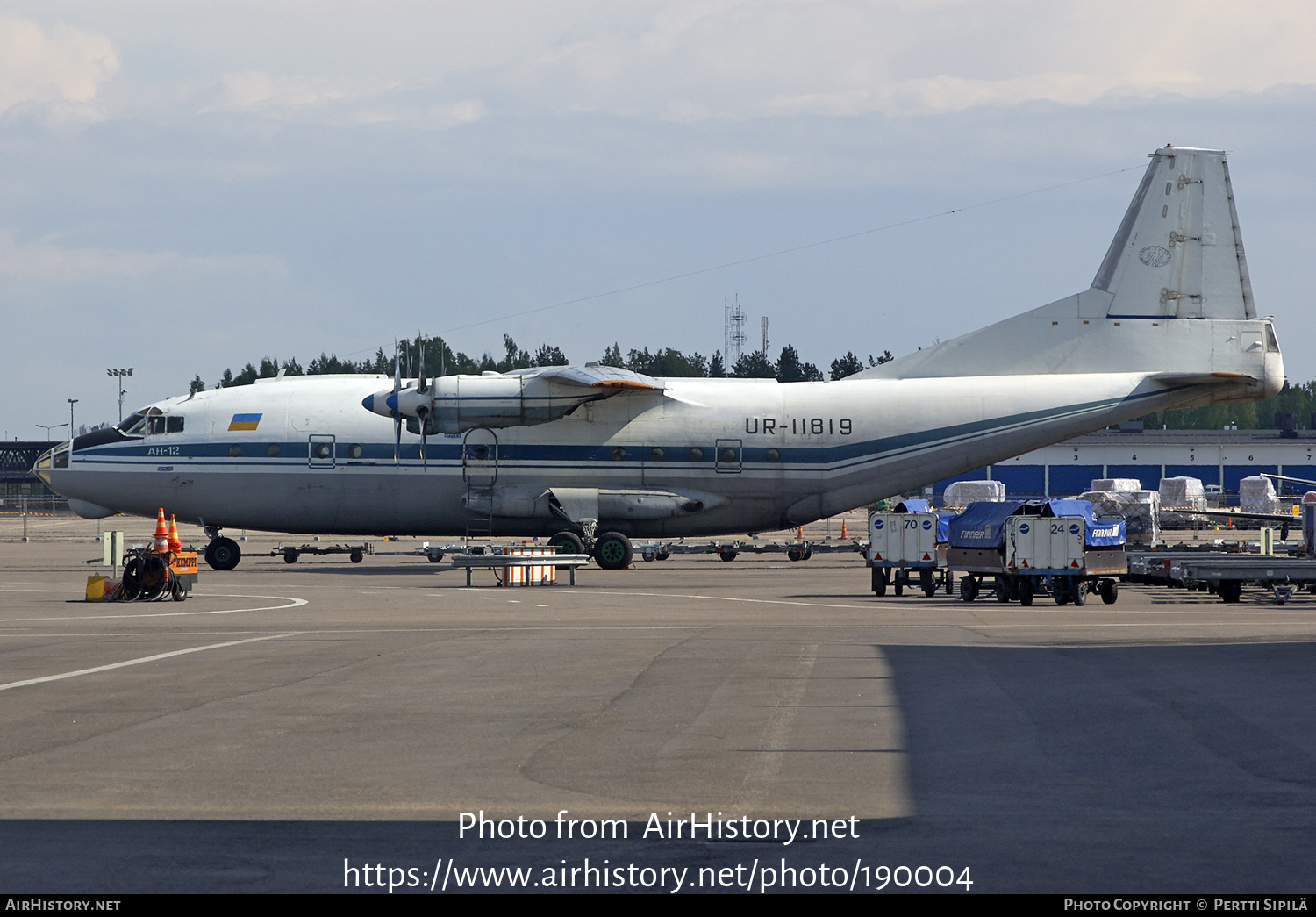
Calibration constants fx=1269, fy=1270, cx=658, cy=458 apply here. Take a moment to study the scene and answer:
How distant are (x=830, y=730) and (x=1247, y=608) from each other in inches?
702

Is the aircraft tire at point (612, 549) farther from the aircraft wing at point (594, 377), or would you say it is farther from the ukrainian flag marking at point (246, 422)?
the ukrainian flag marking at point (246, 422)

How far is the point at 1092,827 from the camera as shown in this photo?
7.66m

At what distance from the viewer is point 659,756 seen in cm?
1005

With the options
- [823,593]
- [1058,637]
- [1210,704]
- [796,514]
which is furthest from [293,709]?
[796,514]

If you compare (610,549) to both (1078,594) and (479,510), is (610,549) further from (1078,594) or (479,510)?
(1078,594)

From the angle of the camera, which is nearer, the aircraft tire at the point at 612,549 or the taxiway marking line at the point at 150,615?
the taxiway marking line at the point at 150,615

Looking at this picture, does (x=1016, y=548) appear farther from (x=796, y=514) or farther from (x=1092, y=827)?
(x=1092, y=827)

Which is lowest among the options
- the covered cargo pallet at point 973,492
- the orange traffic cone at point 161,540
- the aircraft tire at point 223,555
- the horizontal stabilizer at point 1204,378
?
the aircraft tire at point 223,555

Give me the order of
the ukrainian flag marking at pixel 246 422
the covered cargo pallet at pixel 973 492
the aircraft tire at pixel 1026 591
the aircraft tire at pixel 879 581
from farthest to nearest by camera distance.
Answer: the covered cargo pallet at pixel 973 492, the ukrainian flag marking at pixel 246 422, the aircraft tire at pixel 879 581, the aircraft tire at pixel 1026 591

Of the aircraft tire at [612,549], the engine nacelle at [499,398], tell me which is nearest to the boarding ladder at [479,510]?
the engine nacelle at [499,398]

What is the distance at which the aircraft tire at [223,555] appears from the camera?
124ft

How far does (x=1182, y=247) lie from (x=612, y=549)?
61.0ft

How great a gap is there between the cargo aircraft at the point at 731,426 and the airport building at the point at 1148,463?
9080 cm

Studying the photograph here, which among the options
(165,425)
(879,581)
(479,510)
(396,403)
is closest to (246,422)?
(165,425)
